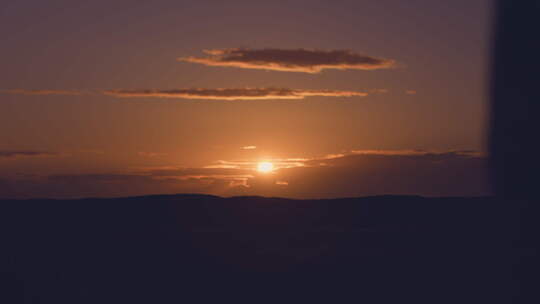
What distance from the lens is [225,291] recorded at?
1781 centimetres

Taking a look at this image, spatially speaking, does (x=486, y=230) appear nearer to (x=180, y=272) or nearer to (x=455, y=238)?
(x=455, y=238)

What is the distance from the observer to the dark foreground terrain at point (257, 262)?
17.5 meters

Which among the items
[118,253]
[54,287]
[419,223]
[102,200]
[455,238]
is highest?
[102,200]

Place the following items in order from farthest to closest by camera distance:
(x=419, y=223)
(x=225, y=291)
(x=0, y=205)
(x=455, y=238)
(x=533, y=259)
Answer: (x=0, y=205) < (x=419, y=223) < (x=455, y=238) < (x=533, y=259) < (x=225, y=291)

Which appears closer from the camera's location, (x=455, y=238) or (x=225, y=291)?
(x=225, y=291)

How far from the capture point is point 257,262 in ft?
64.2

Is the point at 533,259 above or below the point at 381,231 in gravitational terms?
below

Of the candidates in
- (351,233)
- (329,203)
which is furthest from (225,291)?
(329,203)

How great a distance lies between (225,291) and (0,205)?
1461cm

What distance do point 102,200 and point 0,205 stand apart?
3860 millimetres

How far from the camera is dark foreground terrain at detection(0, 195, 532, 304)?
17.5 meters

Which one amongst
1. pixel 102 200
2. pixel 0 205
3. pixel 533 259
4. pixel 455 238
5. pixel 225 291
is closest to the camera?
pixel 225 291

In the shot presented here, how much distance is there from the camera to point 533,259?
19.4 m

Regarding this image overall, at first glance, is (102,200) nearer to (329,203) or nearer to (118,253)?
(329,203)
